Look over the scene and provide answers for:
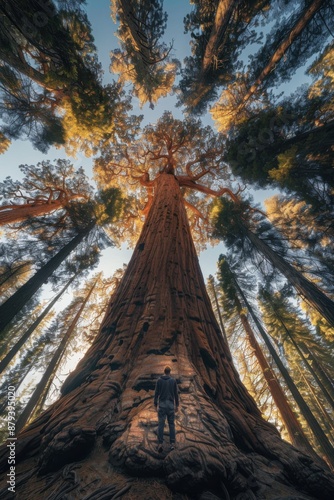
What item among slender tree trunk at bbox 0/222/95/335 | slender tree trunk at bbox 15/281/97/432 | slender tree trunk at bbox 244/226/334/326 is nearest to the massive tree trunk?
slender tree trunk at bbox 244/226/334/326

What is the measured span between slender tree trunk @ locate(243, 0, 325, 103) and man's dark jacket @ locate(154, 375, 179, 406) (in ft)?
30.0

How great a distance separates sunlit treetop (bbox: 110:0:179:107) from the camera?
7.64 metres

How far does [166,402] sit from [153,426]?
19cm

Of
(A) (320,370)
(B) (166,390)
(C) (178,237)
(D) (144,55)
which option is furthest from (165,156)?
(A) (320,370)

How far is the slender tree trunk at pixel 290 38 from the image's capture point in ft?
19.5

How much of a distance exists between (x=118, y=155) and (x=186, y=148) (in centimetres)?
365

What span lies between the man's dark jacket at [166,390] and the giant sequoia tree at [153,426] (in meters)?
0.10

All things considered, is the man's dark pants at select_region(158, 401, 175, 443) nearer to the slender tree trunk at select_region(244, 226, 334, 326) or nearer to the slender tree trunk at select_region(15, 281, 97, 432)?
the slender tree trunk at select_region(244, 226, 334, 326)

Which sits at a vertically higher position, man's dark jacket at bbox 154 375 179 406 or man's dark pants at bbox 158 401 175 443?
man's dark jacket at bbox 154 375 179 406

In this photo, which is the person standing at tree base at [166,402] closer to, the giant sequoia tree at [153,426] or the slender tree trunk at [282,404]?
the giant sequoia tree at [153,426]

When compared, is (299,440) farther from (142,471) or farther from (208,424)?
(142,471)

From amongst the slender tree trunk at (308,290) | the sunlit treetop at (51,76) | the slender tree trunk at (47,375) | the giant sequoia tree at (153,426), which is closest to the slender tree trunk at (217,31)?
the sunlit treetop at (51,76)

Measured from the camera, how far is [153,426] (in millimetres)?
1810

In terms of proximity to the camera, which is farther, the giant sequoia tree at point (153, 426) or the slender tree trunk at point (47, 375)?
the slender tree trunk at point (47, 375)
